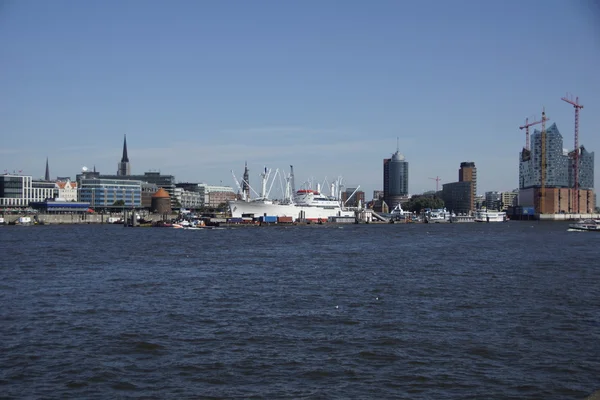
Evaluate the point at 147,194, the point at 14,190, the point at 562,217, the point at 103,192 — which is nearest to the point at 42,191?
the point at 14,190

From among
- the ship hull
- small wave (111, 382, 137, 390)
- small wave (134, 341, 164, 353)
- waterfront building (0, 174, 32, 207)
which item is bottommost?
small wave (111, 382, 137, 390)

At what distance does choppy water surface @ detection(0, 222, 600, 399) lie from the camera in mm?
12266

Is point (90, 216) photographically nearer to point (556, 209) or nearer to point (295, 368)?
point (295, 368)

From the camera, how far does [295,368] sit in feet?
43.6


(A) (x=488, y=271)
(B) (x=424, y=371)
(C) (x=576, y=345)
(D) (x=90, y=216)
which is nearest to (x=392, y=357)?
(B) (x=424, y=371)

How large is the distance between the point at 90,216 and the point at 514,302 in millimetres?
115125

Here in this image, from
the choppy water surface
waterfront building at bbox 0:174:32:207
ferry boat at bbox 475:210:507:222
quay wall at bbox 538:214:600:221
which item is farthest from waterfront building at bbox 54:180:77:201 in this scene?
quay wall at bbox 538:214:600:221

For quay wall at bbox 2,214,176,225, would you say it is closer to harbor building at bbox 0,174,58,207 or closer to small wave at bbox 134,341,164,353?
harbor building at bbox 0,174,58,207

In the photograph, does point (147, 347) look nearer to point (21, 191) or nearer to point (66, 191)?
point (21, 191)

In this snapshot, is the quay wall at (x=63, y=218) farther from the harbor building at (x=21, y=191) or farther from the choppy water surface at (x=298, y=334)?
the choppy water surface at (x=298, y=334)

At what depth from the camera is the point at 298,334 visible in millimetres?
16266

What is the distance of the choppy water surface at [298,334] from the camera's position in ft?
40.2

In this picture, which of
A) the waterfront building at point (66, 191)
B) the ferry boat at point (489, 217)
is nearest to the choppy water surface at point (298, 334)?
the waterfront building at point (66, 191)

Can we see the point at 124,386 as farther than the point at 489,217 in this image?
No
